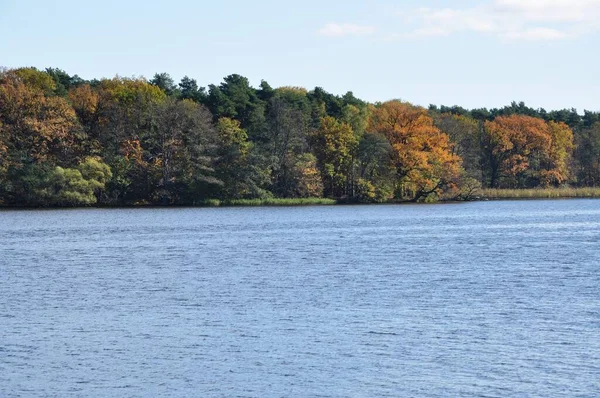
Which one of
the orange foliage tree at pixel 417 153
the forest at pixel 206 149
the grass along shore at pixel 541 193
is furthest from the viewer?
the grass along shore at pixel 541 193

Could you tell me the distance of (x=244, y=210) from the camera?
84500mm

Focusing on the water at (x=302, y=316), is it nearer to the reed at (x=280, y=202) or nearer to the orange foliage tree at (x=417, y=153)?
the reed at (x=280, y=202)

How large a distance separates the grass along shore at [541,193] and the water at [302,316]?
5304cm

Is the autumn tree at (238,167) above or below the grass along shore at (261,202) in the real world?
above

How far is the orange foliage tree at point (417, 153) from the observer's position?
95.2 meters

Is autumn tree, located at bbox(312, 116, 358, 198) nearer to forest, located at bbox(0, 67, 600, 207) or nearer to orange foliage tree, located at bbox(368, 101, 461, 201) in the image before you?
forest, located at bbox(0, 67, 600, 207)

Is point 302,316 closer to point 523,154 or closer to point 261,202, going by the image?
point 261,202

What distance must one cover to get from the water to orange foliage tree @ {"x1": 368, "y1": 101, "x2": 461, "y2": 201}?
41402 millimetres

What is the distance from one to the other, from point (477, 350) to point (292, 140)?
243 feet

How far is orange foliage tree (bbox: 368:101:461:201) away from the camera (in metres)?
95.2

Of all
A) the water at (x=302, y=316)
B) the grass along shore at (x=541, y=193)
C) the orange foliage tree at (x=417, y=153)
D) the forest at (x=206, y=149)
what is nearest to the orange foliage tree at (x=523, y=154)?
the grass along shore at (x=541, y=193)

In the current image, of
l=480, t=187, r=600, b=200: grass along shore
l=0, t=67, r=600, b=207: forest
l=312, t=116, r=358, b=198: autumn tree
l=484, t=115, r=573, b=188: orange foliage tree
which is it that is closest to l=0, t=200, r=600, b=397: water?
l=0, t=67, r=600, b=207: forest

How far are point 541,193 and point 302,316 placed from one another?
3365 inches

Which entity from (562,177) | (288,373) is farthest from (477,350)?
(562,177)
